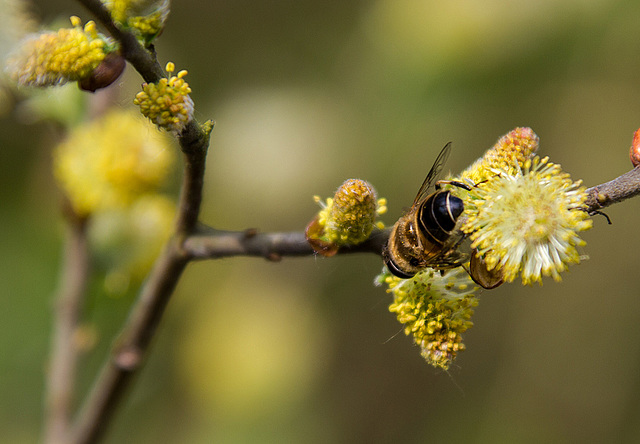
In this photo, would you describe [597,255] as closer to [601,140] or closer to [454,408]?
[601,140]

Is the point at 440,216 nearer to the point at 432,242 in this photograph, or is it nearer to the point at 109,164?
the point at 432,242

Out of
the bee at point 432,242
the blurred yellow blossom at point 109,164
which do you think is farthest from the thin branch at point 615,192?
the blurred yellow blossom at point 109,164

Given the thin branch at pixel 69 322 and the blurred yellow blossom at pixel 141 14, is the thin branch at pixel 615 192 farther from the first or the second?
the thin branch at pixel 69 322

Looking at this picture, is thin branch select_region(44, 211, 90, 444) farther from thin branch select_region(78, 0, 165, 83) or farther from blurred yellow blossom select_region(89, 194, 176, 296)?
thin branch select_region(78, 0, 165, 83)

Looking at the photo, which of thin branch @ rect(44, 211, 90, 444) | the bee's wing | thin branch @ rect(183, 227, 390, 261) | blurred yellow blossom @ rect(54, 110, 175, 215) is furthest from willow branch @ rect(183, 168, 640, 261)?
thin branch @ rect(44, 211, 90, 444)

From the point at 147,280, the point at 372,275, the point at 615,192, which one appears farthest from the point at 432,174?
the point at 372,275

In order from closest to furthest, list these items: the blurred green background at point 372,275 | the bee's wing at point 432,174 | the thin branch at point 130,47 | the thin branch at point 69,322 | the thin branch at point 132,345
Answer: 1. the thin branch at point 130,47
2. the bee's wing at point 432,174
3. the thin branch at point 132,345
4. the thin branch at point 69,322
5. the blurred green background at point 372,275

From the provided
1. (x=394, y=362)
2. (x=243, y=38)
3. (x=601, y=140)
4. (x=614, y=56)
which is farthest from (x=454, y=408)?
(x=243, y=38)
